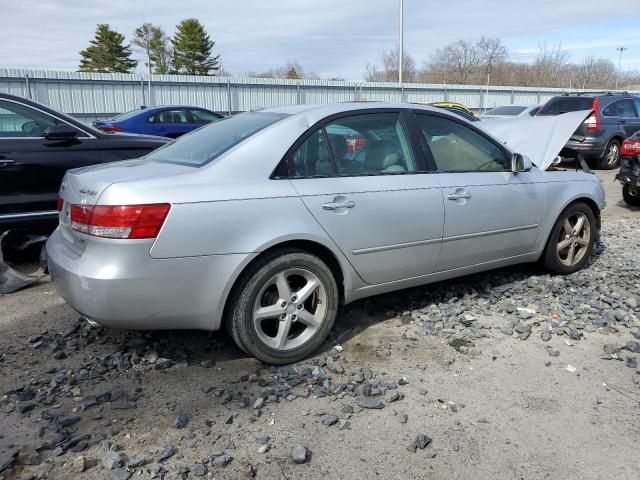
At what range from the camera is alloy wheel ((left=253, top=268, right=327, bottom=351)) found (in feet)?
11.3

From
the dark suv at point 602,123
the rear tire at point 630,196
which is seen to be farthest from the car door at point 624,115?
the rear tire at point 630,196

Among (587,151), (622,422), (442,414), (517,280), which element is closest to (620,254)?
(517,280)

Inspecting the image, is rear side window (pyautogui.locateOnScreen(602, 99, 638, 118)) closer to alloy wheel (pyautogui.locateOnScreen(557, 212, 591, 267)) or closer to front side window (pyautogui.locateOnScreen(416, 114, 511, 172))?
alloy wheel (pyautogui.locateOnScreen(557, 212, 591, 267))

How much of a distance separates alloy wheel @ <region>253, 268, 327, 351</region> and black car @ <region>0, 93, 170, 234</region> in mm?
3153

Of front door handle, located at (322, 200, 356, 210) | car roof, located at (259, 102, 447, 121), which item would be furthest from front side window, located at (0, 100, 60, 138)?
front door handle, located at (322, 200, 356, 210)

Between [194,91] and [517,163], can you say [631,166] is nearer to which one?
[517,163]

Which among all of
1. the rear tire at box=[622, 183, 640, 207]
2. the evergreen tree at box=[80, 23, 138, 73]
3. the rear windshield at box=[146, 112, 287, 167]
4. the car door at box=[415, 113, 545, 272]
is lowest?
the rear tire at box=[622, 183, 640, 207]

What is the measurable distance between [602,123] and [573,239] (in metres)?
9.60

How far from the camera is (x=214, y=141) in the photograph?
12.5ft

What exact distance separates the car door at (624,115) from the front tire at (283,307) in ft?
40.3

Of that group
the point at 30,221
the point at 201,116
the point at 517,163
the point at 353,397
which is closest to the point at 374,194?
the point at 353,397

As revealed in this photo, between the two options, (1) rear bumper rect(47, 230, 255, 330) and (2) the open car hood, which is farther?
(2) the open car hood

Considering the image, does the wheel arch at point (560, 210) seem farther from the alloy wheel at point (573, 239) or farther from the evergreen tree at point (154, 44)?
the evergreen tree at point (154, 44)

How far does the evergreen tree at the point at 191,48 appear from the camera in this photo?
2761 inches
